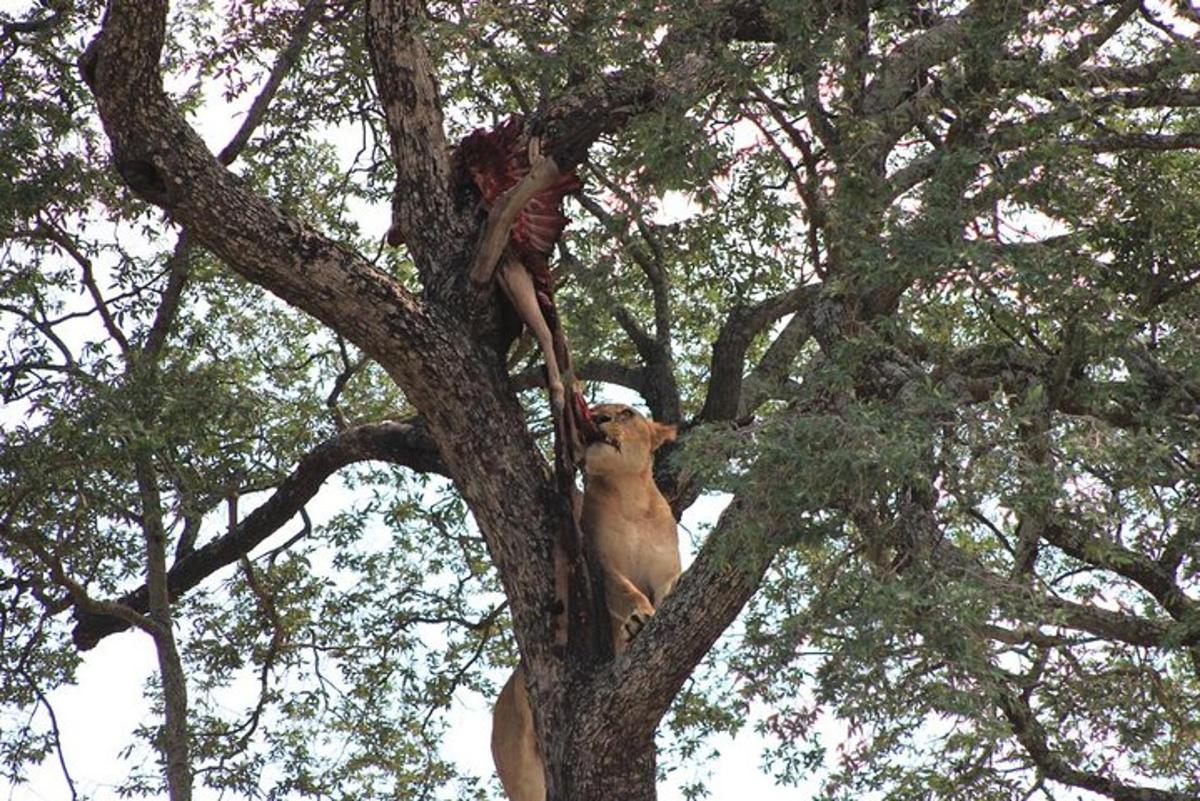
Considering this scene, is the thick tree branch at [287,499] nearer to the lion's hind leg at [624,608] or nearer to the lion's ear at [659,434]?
the lion's ear at [659,434]

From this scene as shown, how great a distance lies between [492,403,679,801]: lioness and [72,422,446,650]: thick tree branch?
978 millimetres

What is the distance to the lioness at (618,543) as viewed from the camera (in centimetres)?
743

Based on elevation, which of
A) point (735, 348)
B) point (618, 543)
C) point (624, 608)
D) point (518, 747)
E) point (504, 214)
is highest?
point (735, 348)

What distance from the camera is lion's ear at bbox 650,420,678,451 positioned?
7727 millimetres

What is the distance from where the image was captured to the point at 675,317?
34.1 ft

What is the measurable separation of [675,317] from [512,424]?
333cm

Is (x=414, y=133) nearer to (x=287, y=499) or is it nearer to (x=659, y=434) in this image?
(x=659, y=434)

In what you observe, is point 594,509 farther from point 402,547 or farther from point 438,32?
point 402,547

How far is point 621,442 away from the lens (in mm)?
7543

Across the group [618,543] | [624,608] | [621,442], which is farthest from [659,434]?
[624,608]

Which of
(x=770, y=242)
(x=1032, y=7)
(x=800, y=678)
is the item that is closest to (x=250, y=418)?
(x=770, y=242)

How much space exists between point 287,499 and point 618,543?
2563 millimetres

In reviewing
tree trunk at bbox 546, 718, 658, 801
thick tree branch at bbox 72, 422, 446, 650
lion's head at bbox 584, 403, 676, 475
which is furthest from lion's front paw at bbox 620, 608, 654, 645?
thick tree branch at bbox 72, 422, 446, 650

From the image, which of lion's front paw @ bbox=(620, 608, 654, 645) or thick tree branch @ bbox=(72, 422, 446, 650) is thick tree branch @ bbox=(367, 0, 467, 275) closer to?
thick tree branch @ bbox=(72, 422, 446, 650)
